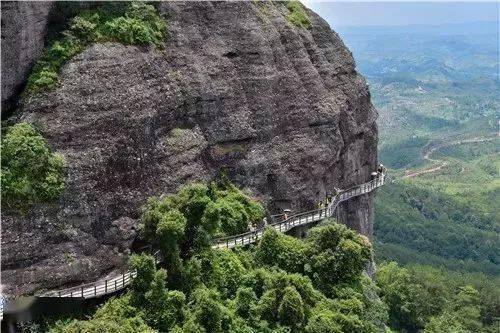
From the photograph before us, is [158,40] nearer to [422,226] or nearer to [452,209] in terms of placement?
[422,226]

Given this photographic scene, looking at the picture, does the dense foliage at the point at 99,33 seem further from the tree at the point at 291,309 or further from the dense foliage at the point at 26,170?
the tree at the point at 291,309

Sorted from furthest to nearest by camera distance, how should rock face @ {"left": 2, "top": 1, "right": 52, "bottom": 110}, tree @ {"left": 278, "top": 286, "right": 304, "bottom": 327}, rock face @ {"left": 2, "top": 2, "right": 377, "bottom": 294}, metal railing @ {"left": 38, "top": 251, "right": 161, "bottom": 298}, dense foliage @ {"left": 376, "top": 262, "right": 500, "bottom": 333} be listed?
dense foliage @ {"left": 376, "top": 262, "right": 500, "bottom": 333}, tree @ {"left": 278, "top": 286, "right": 304, "bottom": 327}, rock face @ {"left": 2, "top": 1, "right": 52, "bottom": 110}, rock face @ {"left": 2, "top": 2, "right": 377, "bottom": 294}, metal railing @ {"left": 38, "top": 251, "right": 161, "bottom": 298}

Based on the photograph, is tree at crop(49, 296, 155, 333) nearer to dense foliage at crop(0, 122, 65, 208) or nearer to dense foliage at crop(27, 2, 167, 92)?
dense foliage at crop(0, 122, 65, 208)

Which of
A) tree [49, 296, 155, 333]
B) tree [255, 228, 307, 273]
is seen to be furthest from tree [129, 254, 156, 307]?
tree [255, 228, 307, 273]

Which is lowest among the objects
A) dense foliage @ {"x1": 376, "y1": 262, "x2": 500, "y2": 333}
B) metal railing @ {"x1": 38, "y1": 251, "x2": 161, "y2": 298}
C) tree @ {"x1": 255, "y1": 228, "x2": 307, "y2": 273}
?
dense foliage @ {"x1": 376, "y1": 262, "x2": 500, "y2": 333}

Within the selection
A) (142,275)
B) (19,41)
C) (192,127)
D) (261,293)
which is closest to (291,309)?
(261,293)

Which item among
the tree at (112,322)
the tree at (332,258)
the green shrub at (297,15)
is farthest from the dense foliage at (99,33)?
the tree at (332,258)
